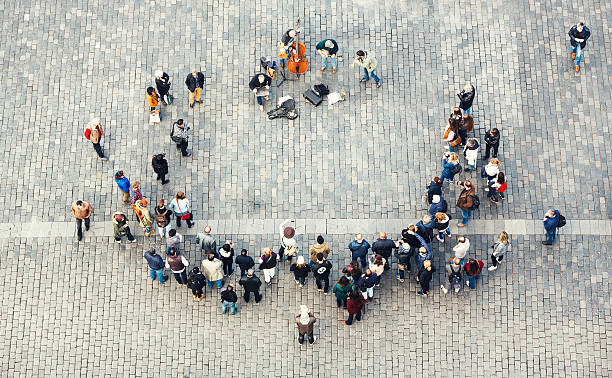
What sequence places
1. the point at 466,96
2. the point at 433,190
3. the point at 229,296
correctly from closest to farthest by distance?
1. the point at 229,296
2. the point at 433,190
3. the point at 466,96

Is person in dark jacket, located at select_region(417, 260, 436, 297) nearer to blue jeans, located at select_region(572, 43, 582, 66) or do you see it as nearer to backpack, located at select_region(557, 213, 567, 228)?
backpack, located at select_region(557, 213, 567, 228)

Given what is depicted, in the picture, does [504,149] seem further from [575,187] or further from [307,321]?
[307,321]

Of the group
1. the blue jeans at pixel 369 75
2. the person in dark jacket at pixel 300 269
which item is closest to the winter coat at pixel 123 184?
the person in dark jacket at pixel 300 269

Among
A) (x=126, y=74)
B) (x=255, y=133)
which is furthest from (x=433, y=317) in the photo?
(x=126, y=74)

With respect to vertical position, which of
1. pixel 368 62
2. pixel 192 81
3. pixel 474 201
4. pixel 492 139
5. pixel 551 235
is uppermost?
pixel 368 62

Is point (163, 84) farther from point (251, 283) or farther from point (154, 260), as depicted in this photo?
point (251, 283)

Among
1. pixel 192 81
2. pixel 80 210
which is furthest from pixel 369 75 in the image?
pixel 80 210
